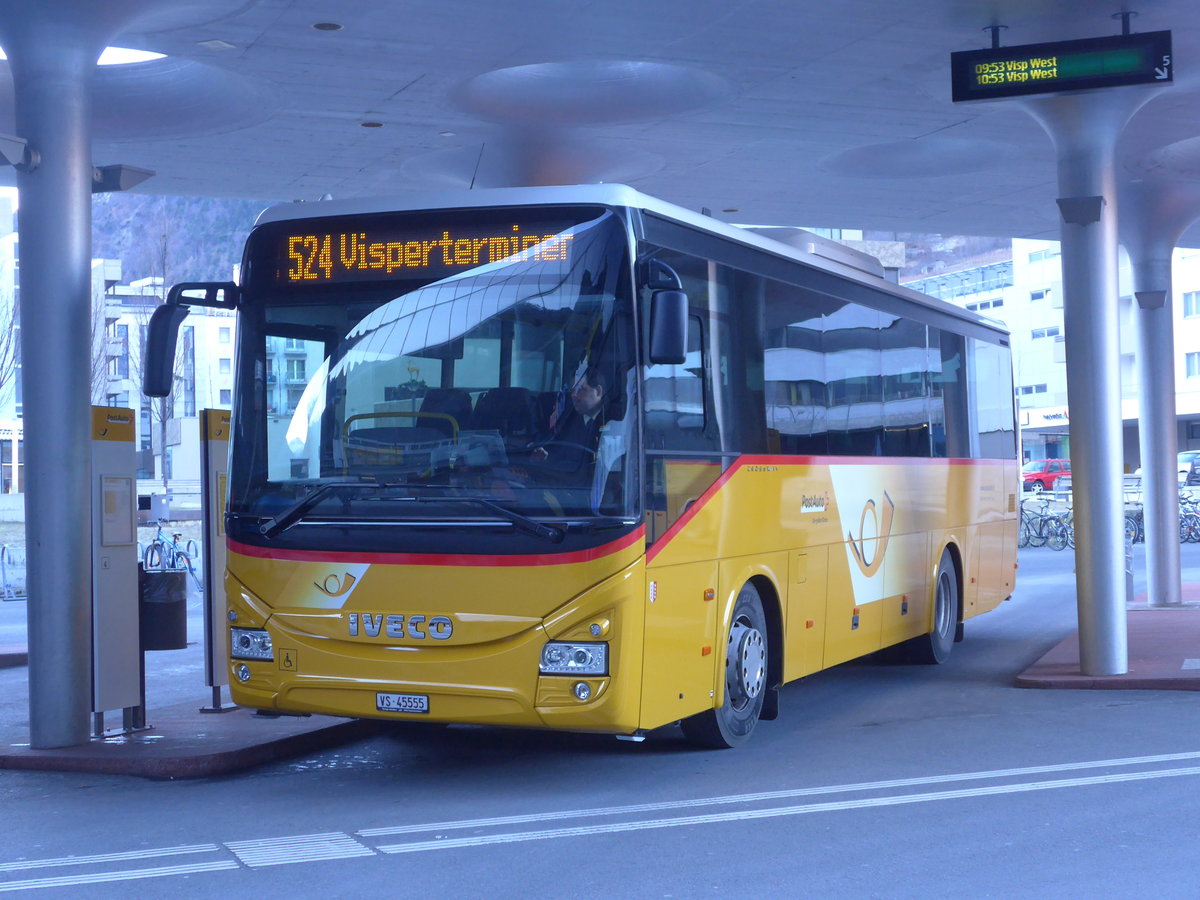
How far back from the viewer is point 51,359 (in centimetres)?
938

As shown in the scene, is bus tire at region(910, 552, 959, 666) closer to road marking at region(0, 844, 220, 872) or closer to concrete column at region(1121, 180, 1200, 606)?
concrete column at region(1121, 180, 1200, 606)

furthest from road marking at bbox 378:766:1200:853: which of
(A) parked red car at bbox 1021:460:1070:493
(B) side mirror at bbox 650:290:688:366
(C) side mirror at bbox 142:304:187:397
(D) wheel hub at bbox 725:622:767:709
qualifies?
(A) parked red car at bbox 1021:460:1070:493

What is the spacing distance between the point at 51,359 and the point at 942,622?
8.69 m

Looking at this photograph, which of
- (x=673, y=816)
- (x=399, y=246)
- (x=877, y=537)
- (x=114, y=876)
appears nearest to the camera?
(x=114, y=876)

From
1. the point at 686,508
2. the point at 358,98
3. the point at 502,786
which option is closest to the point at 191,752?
the point at 502,786

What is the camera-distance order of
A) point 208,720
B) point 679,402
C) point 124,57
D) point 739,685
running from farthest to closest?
point 124,57 → point 208,720 → point 739,685 → point 679,402

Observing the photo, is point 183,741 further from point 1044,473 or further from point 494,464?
point 1044,473

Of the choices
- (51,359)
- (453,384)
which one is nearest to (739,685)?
(453,384)

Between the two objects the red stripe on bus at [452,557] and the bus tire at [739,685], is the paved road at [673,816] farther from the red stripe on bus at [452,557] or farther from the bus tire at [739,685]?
the red stripe on bus at [452,557]

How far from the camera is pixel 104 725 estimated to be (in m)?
10.5

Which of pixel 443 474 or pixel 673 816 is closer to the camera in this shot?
pixel 673 816

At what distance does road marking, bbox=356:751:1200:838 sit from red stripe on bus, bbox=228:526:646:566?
1298 mm

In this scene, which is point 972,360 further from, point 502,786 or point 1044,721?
point 502,786

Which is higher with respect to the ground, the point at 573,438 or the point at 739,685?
the point at 573,438
